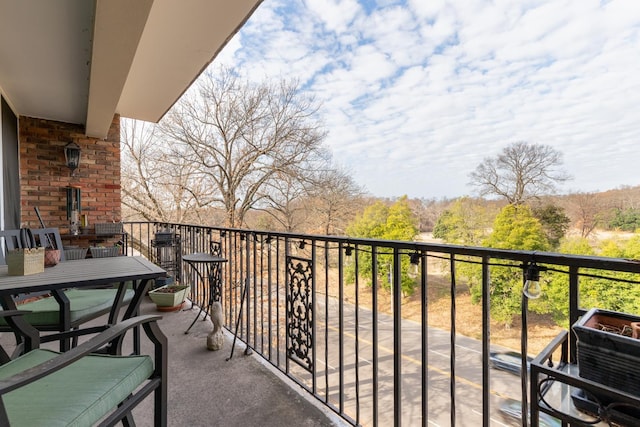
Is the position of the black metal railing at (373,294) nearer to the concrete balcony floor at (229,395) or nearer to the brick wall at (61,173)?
the concrete balcony floor at (229,395)

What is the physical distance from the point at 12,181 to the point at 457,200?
51.0ft

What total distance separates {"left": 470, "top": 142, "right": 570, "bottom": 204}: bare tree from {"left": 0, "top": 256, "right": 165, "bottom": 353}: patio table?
1536 centimetres

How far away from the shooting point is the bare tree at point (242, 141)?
1145 centimetres

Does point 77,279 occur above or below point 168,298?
above

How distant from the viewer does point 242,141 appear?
11.9 m

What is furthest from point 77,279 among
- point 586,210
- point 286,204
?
point 586,210

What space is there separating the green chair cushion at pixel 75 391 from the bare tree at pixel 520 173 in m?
15.6

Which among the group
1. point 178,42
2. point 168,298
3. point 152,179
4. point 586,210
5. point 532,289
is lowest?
point 168,298

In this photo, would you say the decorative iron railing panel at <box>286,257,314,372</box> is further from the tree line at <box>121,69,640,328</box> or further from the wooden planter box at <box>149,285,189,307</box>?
the tree line at <box>121,69,640,328</box>

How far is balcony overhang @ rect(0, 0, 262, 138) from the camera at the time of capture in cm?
196

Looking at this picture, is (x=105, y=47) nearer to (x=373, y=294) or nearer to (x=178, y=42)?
(x=178, y=42)

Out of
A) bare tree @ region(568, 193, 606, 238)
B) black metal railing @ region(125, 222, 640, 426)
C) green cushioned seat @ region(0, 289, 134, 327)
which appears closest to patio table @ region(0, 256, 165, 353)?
green cushioned seat @ region(0, 289, 134, 327)

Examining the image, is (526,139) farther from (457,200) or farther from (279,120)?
(279,120)

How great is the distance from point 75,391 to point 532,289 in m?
1.37
